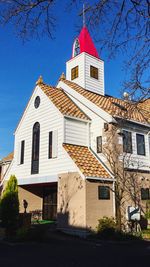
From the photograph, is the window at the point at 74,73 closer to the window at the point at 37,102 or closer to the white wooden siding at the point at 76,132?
the window at the point at 37,102

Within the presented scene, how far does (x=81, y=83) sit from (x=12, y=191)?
11165 mm

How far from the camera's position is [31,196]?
71.5ft

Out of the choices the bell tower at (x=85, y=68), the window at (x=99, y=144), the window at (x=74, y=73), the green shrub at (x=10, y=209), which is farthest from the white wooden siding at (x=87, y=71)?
the green shrub at (x=10, y=209)

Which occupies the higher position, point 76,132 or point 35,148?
point 76,132

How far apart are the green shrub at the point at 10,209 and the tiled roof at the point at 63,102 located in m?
5.68

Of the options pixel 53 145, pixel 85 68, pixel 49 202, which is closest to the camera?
pixel 53 145

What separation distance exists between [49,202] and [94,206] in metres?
6.87

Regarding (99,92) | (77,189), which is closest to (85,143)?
(77,189)

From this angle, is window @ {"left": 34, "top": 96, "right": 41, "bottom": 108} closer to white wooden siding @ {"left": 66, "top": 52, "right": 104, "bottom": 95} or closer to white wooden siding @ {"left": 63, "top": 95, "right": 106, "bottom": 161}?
white wooden siding @ {"left": 63, "top": 95, "right": 106, "bottom": 161}

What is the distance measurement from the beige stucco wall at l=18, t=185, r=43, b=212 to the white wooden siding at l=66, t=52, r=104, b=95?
908 cm

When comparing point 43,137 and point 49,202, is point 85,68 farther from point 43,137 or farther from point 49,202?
point 49,202

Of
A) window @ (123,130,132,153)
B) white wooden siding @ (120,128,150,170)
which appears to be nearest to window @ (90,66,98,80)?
white wooden siding @ (120,128,150,170)

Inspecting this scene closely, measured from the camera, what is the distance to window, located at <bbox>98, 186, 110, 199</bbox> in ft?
49.9

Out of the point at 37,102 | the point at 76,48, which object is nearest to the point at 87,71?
the point at 76,48
